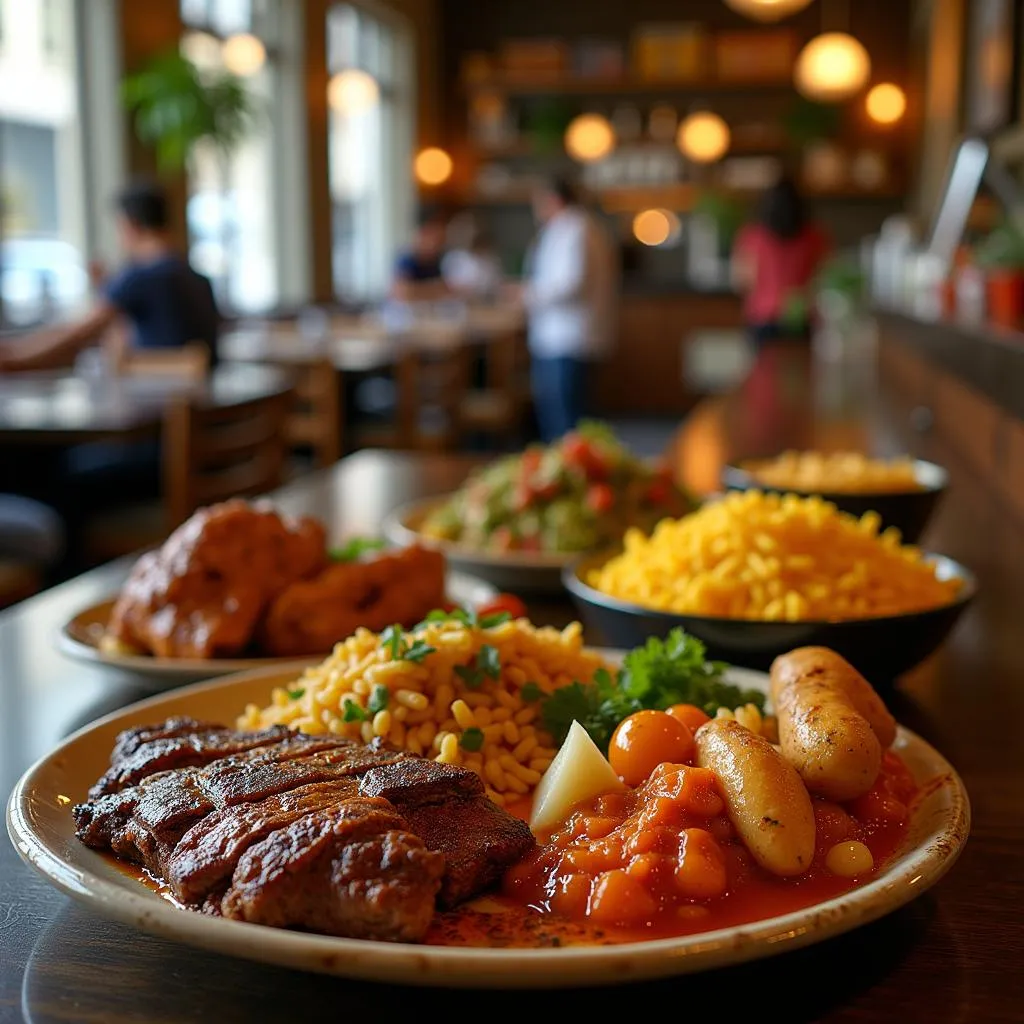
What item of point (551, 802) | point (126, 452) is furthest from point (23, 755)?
point (126, 452)

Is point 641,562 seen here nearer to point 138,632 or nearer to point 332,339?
point 138,632

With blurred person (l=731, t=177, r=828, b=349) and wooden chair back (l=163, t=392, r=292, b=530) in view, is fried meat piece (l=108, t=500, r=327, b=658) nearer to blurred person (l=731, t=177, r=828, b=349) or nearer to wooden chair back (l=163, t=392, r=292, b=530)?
wooden chair back (l=163, t=392, r=292, b=530)

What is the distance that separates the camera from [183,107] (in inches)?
285

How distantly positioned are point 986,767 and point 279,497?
1543 millimetres

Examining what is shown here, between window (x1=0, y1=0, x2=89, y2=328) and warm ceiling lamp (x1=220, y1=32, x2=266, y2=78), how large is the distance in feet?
4.77

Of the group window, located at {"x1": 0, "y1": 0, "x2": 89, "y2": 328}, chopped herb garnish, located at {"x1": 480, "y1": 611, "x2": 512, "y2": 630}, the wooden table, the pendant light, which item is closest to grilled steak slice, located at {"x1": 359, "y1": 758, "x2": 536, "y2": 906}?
chopped herb garnish, located at {"x1": 480, "y1": 611, "x2": 512, "y2": 630}

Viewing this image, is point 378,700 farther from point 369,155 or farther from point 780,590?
point 369,155

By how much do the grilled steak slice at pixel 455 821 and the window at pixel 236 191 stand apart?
7745mm

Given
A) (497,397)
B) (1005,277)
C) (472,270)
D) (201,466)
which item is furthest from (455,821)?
(472,270)

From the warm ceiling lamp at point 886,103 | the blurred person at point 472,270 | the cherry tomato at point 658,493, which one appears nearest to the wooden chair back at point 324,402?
the cherry tomato at point 658,493

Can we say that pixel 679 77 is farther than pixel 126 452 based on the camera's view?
Yes

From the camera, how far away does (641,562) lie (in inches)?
54.4

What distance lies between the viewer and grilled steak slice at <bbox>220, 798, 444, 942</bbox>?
0.69m

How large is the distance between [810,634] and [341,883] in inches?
23.8
